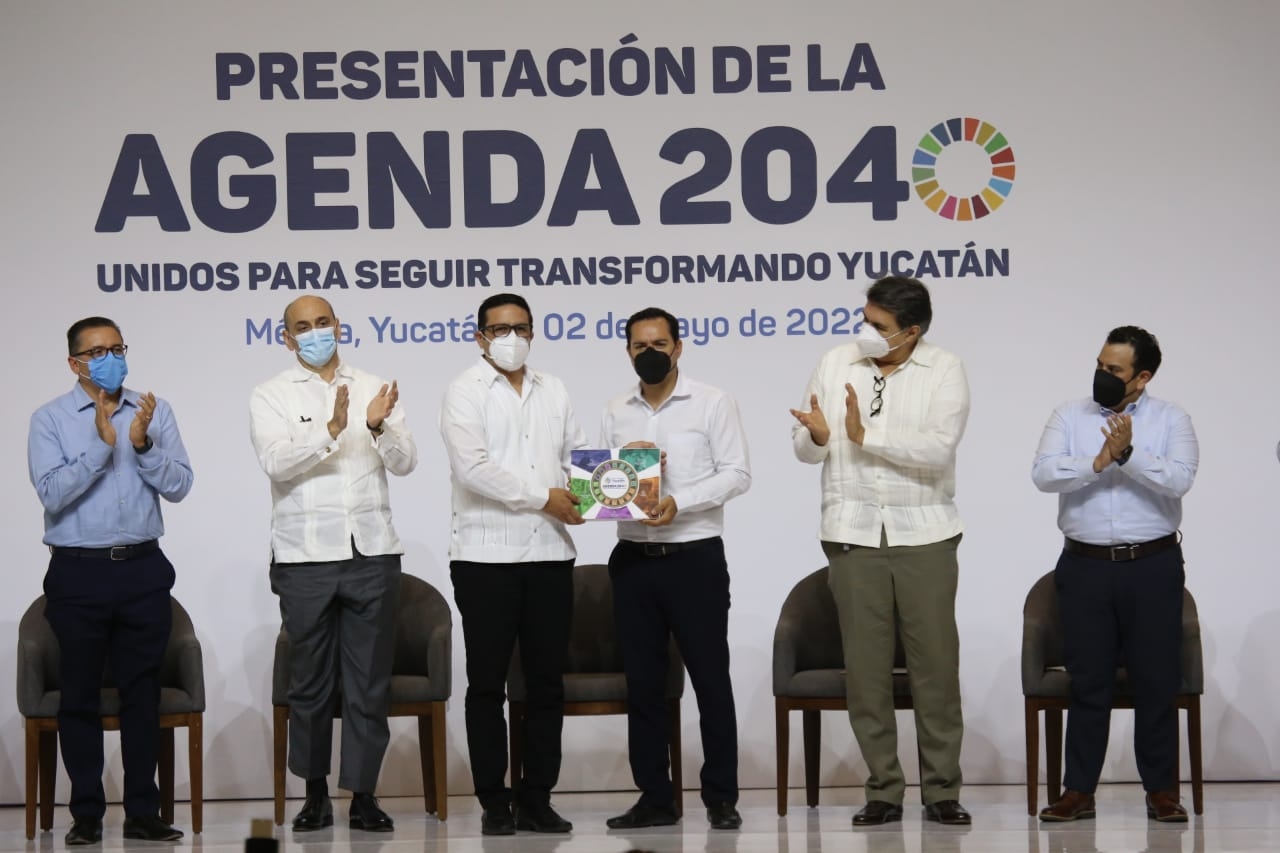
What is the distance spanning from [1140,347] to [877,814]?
1.84 metres

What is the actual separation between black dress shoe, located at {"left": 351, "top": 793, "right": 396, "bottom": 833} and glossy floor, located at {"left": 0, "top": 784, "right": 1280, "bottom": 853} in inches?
2.5

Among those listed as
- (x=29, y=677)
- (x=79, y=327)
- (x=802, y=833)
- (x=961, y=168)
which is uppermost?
(x=961, y=168)

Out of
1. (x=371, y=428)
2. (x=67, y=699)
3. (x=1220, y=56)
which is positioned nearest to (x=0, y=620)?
(x=67, y=699)

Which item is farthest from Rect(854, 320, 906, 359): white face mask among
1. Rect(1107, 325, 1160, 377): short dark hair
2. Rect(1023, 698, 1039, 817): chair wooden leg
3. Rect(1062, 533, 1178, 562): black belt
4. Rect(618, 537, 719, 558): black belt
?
Rect(1023, 698, 1039, 817): chair wooden leg

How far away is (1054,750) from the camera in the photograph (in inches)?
217

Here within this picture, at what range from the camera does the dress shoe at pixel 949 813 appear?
5.27 metres

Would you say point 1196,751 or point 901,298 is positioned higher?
point 901,298

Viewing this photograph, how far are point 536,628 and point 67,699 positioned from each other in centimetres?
164

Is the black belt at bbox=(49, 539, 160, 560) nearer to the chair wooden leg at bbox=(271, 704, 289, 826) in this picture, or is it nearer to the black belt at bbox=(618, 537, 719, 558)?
the chair wooden leg at bbox=(271, 704, 289, 826)

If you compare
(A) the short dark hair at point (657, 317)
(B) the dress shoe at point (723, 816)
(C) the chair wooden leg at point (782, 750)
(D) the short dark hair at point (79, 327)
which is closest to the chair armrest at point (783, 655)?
(C) the chair wooden leg at point (782, 750)

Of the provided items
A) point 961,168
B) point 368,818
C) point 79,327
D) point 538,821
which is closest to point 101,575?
point 79,327

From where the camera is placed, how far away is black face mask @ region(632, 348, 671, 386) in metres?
5.20

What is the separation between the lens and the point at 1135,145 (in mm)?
6680

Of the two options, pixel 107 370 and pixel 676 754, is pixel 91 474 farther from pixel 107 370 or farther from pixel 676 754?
pixel 676 754
